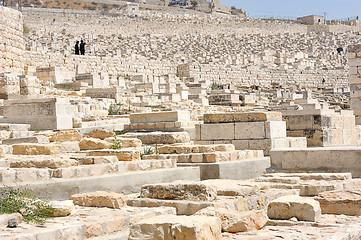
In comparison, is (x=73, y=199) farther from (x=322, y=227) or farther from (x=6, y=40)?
(x=6, y=40)

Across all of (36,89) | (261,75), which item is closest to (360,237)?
(36,89)

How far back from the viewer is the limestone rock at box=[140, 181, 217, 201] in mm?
5365

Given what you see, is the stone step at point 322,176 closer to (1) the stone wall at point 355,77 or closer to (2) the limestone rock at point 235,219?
(2) the limestone rock at point 235,219

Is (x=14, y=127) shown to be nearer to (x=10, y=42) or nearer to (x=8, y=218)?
(x=8, y=218)

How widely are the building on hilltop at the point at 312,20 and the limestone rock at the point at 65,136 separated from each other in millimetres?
66989

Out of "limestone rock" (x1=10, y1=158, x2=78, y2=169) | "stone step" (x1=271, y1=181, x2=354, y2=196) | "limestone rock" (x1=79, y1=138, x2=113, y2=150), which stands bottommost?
"stone step" (x1=271, y1=181, x2=354, y2=196)

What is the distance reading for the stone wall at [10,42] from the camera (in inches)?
648

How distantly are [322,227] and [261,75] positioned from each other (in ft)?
105

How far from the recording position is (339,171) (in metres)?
7.77

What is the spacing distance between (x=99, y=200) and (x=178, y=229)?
1.39 metres

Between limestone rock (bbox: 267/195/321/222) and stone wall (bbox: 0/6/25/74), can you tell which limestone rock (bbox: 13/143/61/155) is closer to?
limestone rock (bbox: 267/195/321/222)

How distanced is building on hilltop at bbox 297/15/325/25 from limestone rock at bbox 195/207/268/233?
233 ft

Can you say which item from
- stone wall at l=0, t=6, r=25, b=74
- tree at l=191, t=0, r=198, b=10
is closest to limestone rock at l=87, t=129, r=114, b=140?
stone wall at l=0, t=6, r=25, b=74

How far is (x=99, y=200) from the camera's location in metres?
5.25
